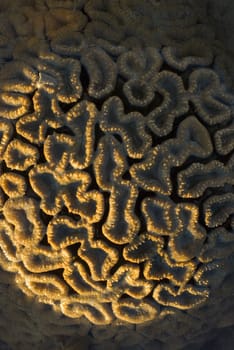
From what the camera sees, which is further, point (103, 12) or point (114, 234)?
point (103, 12)

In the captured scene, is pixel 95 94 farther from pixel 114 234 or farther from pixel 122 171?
pixel 114 234

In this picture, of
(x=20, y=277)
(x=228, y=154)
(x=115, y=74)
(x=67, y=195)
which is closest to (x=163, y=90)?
(x=115, y=74)

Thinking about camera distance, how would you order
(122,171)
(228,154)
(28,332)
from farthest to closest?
(28,332), (228,154), (122,171)

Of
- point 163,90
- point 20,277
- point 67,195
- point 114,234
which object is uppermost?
point 163,90

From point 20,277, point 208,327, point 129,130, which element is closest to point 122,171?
point 129,130

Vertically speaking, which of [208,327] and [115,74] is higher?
[115,74]

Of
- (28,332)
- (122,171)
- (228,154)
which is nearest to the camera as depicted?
(122,171)
